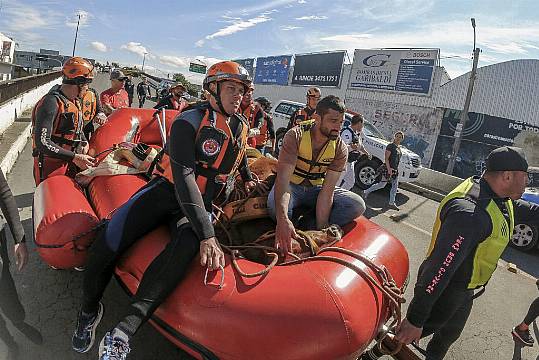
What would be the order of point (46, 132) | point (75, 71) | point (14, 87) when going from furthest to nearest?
point (14, 87), point (75, 71), point (46, 132)

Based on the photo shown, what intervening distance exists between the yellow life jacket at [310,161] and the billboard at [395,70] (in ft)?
71.0

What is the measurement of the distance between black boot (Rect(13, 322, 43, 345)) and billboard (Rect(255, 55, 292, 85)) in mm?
36059

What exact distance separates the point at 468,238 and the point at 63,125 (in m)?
3.95

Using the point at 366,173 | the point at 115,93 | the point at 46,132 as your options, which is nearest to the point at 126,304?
the point at 46,132

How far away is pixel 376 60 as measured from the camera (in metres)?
26.0

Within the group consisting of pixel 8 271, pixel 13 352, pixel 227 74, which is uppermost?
pixel 227 74

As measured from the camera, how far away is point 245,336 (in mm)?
2225

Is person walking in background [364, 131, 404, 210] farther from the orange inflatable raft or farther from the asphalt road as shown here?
the orange inflatable raft

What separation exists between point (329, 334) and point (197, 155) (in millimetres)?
1364

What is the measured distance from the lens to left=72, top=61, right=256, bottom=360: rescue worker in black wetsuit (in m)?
2.41

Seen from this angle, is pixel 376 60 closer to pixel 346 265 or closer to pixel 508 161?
pixel 508 161

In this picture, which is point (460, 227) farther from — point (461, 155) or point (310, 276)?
point (461, 155)

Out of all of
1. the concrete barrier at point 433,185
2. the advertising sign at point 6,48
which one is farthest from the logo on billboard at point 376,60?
the advertising sign at point 6,48

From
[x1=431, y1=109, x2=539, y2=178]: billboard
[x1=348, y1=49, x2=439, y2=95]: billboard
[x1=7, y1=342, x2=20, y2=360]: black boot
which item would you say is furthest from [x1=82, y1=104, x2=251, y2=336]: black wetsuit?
[x1=348, y1=49, x2=439, y2=95]: billboard
